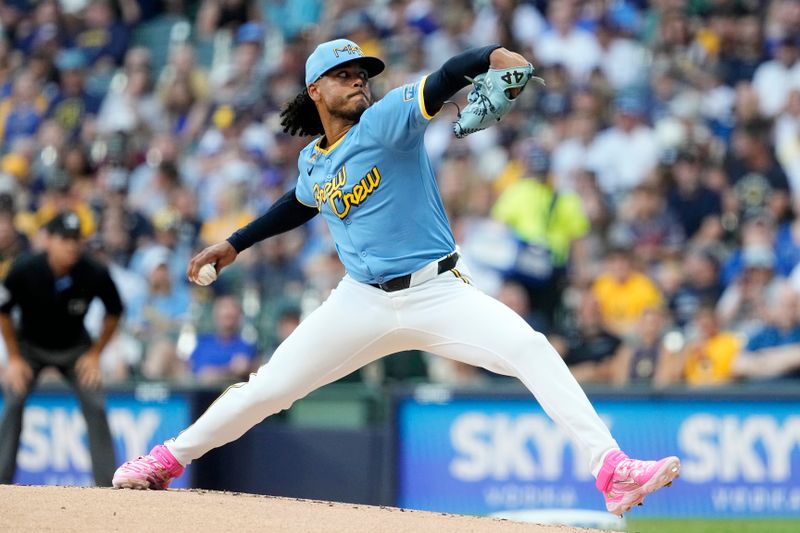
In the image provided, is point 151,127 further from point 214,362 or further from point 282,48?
point 214,362

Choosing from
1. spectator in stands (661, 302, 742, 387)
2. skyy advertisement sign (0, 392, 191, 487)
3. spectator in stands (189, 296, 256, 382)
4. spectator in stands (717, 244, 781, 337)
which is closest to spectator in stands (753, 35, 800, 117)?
spectator in stands (717, 244, 781, 337)

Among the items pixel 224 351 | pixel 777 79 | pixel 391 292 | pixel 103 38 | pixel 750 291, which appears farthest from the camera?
pixel 103 38

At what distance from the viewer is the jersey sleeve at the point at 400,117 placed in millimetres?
5418

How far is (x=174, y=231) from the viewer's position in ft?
43.2

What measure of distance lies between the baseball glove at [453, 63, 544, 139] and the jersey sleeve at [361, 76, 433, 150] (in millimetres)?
201

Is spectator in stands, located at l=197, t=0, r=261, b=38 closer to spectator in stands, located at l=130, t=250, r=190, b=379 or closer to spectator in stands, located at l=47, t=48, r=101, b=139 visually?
spectator in stands, located at l=47, t=48, r=101, b=139

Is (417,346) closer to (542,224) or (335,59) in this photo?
(335,59)

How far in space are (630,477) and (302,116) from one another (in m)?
2.33

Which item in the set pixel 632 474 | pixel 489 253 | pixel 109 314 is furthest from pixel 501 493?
pixel 632 474

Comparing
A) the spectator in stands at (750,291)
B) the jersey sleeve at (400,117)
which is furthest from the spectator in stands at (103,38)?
the jersey sleeve at (400,117)

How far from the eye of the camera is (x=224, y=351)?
36.6 feet

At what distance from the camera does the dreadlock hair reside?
6.44 metres

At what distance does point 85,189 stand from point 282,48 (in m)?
2.81

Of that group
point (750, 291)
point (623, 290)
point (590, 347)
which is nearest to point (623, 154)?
point (623, 290)
